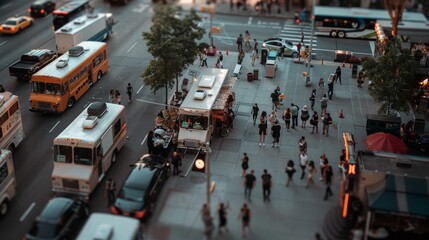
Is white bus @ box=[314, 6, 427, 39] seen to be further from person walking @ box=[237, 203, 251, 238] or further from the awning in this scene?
person walking @ box=[237, 203, 251, 238]

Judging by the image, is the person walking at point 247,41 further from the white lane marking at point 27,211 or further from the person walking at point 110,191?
the white lane marking at point 27,211

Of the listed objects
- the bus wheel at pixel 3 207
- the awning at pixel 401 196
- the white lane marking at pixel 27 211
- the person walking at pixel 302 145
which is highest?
the awning at pixel 401 196

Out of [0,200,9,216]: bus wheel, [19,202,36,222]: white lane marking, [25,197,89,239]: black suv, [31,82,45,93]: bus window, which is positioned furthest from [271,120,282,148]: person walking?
[31,82,45,93]: bus window

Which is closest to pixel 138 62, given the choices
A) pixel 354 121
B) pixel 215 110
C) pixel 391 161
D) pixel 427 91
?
pixel 215 110

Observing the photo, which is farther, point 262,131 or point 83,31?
point 83,31

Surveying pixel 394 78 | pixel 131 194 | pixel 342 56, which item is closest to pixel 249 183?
pixel 131 194

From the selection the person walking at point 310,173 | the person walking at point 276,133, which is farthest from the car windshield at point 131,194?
the person walking at point 276,133

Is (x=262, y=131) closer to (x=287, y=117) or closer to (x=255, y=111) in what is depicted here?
(x=287, y=117)
